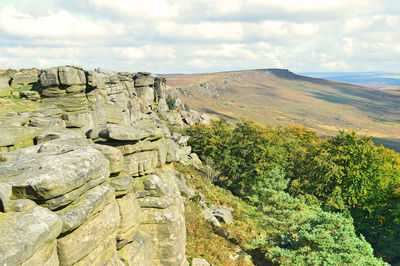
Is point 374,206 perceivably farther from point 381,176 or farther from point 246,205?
point 246,205

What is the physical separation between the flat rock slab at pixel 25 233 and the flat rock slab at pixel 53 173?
67cm

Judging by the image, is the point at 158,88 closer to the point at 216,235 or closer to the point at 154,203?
the point at 216,235

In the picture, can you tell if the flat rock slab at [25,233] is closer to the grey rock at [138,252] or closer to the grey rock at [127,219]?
the grey rock at [127,219]

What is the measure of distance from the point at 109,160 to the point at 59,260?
14.5ft

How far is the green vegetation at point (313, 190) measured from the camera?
1892 centimetres

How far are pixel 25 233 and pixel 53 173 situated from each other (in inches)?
80.3

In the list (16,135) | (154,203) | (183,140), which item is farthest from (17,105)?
(183,140)

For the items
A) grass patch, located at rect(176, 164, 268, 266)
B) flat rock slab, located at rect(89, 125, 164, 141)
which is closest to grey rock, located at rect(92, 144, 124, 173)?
flat rock slab, located at rect(89, 125, 164, 141)

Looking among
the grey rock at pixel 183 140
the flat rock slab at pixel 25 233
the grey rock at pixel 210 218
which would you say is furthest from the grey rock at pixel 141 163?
the grey rock at pixel 183 140

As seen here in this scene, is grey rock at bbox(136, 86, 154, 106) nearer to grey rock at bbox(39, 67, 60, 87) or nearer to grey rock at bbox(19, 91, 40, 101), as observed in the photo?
grey rock at bbox(39, 67, 60, 87)

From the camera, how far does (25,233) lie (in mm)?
6969

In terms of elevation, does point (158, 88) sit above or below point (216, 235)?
above

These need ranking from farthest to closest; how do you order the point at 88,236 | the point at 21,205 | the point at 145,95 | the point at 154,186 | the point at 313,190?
the point at 145,95 < the point at 313,190 < the point at 154,186 < the point at 88,236 < the point at 21,205

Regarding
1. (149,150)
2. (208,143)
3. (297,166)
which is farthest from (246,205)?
(149,150)
